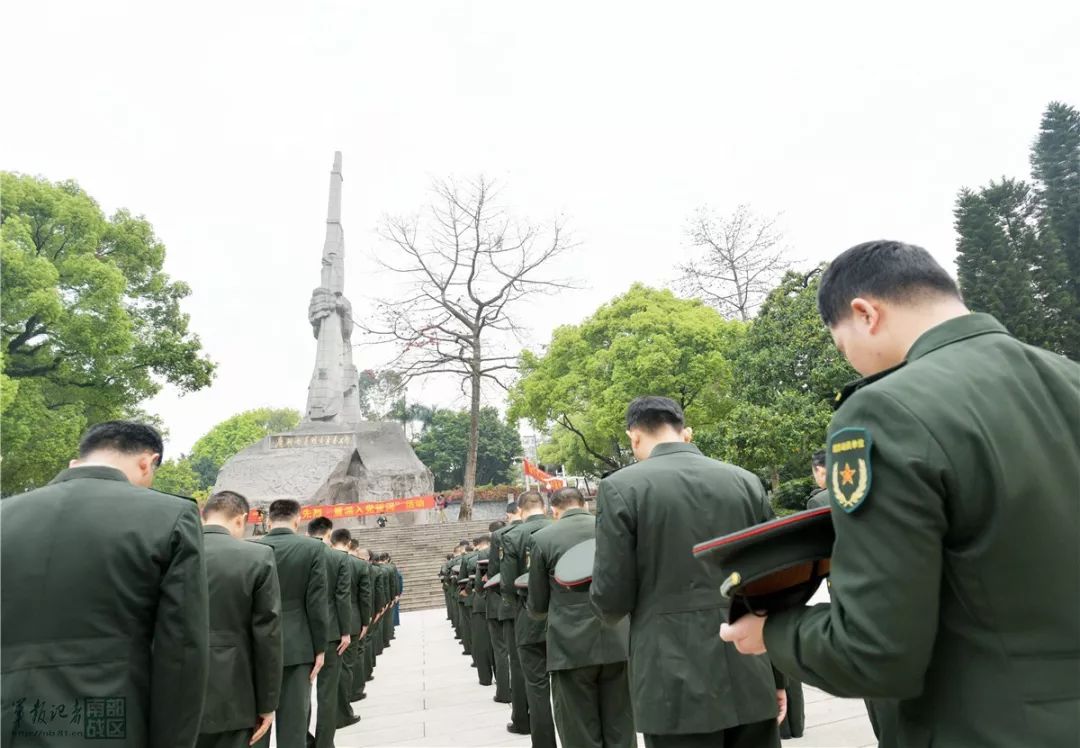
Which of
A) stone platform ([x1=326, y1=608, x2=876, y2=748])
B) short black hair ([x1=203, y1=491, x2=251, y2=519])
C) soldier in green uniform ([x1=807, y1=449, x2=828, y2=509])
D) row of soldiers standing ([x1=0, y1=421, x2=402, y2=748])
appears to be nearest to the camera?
row of soldiers standing ([x1=0, y1=421, x2=402, y2=748])

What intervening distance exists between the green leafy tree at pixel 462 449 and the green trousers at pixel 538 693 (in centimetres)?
5659

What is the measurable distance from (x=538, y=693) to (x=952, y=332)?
16.6 feet

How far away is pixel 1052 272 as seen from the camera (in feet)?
107

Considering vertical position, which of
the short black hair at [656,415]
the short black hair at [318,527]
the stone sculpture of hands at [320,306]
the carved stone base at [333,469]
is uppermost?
the stone sculpture of hands at [320,306]

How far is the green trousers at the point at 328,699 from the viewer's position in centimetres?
594

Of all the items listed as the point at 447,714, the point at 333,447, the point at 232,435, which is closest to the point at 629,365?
the point at 333,447

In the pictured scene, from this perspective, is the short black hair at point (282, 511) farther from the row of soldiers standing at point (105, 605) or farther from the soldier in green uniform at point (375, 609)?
the soldier in green uniform at point (375, 609)

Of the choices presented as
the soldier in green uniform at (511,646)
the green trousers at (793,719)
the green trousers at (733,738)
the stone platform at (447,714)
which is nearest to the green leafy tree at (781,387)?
the stone platform at (447,714)

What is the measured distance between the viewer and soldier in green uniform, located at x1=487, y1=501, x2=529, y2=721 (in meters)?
6.75

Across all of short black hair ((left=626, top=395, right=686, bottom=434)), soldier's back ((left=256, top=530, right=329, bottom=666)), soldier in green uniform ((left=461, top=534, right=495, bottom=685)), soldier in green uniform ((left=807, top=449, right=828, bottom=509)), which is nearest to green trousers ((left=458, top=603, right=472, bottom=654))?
soldier in green uniform ((left=461, top=534, right=495, bottom=685))

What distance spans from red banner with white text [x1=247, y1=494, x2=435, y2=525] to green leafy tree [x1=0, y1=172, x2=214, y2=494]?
17.8ft

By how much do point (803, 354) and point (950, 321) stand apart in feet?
67.7

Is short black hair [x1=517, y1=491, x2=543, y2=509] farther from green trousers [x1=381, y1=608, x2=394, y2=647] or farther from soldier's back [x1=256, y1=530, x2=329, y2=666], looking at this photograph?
green trousers [x1=381, y1=608, x2=394, y2=647]

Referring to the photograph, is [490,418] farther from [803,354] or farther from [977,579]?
[977,579]
